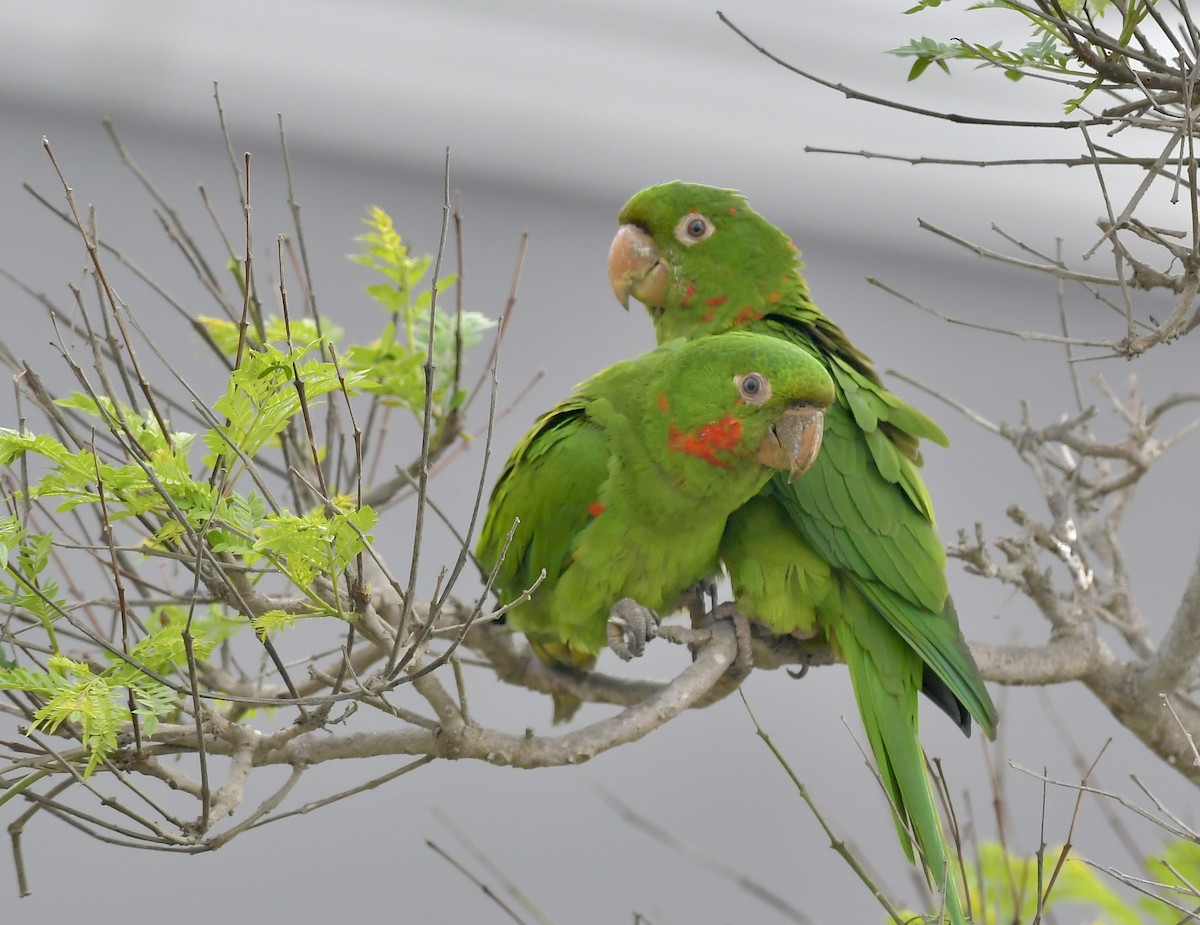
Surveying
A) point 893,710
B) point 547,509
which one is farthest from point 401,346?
point 893,710

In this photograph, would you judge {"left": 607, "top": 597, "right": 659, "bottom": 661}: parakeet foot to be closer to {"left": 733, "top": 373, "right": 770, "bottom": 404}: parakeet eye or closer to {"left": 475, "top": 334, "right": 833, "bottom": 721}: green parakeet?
{"left": 475, "top": 334, "right": 833, "bottom": 721}: green parakeet

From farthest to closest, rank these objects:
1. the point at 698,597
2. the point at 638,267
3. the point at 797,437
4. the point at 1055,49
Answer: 1. the point at 638,267
2. the point at 698,597
3. the point at 797,437
4. the point at 1055,49

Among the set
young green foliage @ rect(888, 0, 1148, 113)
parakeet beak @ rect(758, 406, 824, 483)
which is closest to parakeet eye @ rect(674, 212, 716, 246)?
parakeet beak @ rect(758, 406, 824, 483)

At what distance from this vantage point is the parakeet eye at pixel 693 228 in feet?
5.09

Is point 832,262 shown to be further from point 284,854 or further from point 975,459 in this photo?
point 284,854

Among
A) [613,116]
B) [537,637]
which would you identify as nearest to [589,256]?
[613,116]

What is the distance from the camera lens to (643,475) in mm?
1314

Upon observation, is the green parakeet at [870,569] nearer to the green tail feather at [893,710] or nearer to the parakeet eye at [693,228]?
the green tail feather at [893,710]

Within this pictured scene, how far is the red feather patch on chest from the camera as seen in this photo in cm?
125

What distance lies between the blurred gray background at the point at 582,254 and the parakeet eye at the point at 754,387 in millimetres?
1463

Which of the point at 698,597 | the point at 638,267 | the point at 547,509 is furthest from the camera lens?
the point at 638,267

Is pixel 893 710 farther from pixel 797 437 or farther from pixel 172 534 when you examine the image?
pixel 172 534

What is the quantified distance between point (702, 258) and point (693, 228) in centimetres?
5

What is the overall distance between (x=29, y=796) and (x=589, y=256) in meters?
2.69
